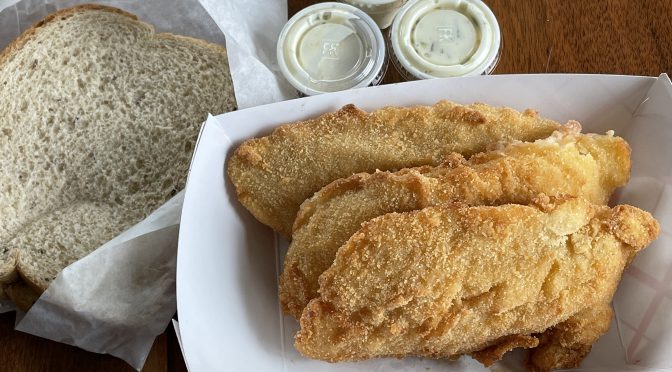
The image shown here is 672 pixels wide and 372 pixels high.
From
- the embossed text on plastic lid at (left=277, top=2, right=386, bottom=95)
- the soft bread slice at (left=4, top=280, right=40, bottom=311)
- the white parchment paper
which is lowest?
the soft bread slice at (left=4, top=280, right=40, bottom=311)

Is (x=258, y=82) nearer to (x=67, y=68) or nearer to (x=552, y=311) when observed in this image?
(x=67, y=68)

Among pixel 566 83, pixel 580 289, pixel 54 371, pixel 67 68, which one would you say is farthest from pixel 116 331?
pixel 566 83

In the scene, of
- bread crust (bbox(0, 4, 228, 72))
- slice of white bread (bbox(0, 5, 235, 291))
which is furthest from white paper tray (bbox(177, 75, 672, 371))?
bread crust (bbox(0, 4, 228, 72))

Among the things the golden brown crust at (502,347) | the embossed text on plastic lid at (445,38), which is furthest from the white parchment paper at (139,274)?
the golden brown crust at (502,347)

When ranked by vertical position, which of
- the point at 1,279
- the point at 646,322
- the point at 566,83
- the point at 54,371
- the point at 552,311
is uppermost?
the point at 566,83

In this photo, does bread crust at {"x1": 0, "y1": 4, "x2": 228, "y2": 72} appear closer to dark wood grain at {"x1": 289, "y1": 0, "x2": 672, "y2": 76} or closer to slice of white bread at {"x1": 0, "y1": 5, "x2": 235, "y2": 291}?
slice of white bread at {"x1": 0, "y1": 5, "x2": 235, "y2": 291}

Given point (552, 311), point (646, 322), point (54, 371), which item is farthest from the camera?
point (54, 371)
